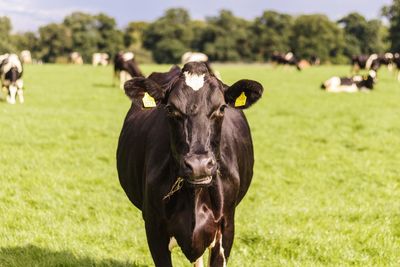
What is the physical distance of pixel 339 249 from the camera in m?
5.83

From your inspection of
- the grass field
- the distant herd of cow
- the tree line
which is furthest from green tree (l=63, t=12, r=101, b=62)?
the grass field

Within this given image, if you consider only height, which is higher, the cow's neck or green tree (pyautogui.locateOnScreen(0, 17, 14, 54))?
the cow's neck

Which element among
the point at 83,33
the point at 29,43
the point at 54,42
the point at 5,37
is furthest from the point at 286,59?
the point at 29,43

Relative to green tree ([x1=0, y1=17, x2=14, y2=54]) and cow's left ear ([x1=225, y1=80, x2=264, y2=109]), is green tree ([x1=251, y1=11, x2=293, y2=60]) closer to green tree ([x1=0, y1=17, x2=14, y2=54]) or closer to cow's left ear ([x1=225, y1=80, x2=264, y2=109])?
green tree ([x1=0, y1=17, x2=14, y2=54])

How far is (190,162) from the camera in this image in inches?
118

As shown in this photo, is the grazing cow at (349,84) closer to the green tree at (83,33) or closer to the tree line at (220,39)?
the tree line at (220,39)

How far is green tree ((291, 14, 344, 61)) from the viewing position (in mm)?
97625

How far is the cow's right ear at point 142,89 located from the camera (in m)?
3.56

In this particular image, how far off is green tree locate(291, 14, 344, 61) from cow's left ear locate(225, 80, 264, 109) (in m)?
96.6

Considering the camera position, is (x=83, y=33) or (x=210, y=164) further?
(x=83, y=33)

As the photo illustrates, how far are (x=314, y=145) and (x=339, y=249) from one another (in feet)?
22.0

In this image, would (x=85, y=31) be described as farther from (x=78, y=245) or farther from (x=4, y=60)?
(x=78, y=245)

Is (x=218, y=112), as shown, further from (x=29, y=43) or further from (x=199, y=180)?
(x=29, y=43)

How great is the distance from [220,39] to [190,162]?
103 meters
